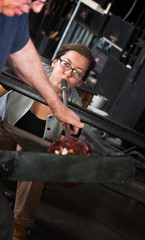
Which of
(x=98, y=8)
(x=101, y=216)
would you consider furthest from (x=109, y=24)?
(x=101, y=216)

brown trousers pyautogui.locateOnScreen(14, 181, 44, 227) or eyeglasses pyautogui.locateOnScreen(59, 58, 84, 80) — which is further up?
eyeglasses pyautogui.locateOnScreen(59, 58, 84, 80)

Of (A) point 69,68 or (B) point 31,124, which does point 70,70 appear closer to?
(A) point 69,68

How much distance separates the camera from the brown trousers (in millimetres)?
1704

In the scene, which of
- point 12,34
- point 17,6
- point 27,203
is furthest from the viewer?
point 27,203

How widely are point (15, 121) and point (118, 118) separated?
2939 mm

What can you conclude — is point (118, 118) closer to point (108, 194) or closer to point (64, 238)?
point (108, 194)

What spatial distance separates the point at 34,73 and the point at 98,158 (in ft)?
1.92

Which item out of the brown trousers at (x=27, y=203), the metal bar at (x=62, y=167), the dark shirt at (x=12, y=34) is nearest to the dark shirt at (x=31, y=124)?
the brown trousers at (x=27, y=203)

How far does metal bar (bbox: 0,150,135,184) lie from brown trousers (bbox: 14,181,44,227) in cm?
103

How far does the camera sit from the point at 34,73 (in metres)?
1.21

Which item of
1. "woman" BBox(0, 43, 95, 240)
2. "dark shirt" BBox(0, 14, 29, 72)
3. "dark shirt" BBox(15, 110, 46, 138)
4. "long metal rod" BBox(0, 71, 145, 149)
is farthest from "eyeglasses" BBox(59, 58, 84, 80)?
"dark shirt" BBox(0, 14, 29, 72)

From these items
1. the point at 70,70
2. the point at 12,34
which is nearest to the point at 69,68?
the point at 70,70

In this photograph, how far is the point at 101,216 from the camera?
2527 mm

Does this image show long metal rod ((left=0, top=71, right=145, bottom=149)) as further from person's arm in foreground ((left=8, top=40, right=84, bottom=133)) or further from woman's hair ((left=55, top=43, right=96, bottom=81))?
woman's hair ((left=55, top=43, right=96, bottom=81))
